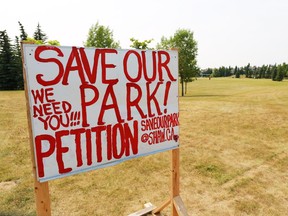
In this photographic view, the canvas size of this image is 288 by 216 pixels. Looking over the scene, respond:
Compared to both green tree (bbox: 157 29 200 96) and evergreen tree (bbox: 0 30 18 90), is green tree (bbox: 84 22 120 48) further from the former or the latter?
evergreen tree (bbox: 0 30 18 90)

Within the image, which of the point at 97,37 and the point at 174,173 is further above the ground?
the point at 97,37

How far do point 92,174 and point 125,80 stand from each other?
3.63 m

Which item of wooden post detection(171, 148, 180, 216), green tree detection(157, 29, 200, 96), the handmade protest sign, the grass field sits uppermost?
green tree detection(157, 29, 200, 96)

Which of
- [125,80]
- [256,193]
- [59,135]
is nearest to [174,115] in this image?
[125,80]

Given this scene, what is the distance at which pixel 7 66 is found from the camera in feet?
123

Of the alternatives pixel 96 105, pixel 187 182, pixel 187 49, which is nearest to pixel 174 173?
pixel 96 105

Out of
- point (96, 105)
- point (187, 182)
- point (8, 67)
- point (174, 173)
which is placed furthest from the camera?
point (8, 67)

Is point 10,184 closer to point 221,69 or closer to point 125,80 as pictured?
point 125,80

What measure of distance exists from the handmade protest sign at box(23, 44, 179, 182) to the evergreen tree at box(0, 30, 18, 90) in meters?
40.6

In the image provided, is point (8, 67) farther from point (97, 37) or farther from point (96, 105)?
point (96, 105)

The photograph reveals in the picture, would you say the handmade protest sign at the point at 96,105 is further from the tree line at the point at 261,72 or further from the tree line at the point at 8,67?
the tree line at the point at 8,67

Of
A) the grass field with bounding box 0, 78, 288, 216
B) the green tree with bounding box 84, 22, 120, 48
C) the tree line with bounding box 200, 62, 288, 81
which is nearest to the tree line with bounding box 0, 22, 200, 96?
the green tree with bounding box 84, 22, 120, 48

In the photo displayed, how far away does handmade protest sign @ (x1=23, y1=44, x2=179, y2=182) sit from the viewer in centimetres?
250

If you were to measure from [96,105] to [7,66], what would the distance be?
4147 cm
